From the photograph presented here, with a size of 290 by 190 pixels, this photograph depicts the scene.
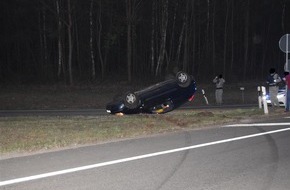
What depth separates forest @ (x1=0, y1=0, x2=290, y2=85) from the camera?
3744 cm

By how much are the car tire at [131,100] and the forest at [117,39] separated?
18782 millimetres

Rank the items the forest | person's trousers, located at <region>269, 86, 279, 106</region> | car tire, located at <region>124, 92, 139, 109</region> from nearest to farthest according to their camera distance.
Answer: car tire, located at <region>124, 92, 139, 109</region>
person's trousers, located at <region>269, 86, 279, 106</region>
the forest

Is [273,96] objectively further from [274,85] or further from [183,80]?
[183,80]

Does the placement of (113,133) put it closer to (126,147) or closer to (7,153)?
(126,147)

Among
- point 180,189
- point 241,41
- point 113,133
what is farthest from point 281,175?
point 241,41

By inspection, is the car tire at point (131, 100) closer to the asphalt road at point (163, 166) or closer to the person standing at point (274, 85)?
the asphalt road at point (163, 166)

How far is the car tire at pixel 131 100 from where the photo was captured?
15.0 m

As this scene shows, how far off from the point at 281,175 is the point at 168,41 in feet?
138

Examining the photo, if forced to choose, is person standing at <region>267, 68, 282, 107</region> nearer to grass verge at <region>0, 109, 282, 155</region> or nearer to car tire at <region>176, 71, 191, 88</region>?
grass verge at <region>0, 109, 282, 155</region>

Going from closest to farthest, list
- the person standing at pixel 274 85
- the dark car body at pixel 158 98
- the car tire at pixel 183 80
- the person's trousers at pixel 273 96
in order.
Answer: the dark car body at pixel 158 98
the car tire at pixel 183 80
the person standing at pixel 274 85
the person's trousers at pixel 273 96

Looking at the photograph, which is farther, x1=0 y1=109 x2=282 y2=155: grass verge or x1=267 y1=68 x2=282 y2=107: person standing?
x1=267 y1=68 x2=282 y2=107: person standing

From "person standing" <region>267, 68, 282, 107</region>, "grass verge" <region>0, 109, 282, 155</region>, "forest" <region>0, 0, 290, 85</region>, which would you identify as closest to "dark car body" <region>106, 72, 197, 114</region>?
"grass verge" <region>0, 109, 282, 155</region>

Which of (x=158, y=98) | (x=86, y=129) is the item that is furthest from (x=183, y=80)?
(x=86, y=129)

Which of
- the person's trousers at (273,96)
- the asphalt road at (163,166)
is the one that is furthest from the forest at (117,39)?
the asphalt road at (163,166)
